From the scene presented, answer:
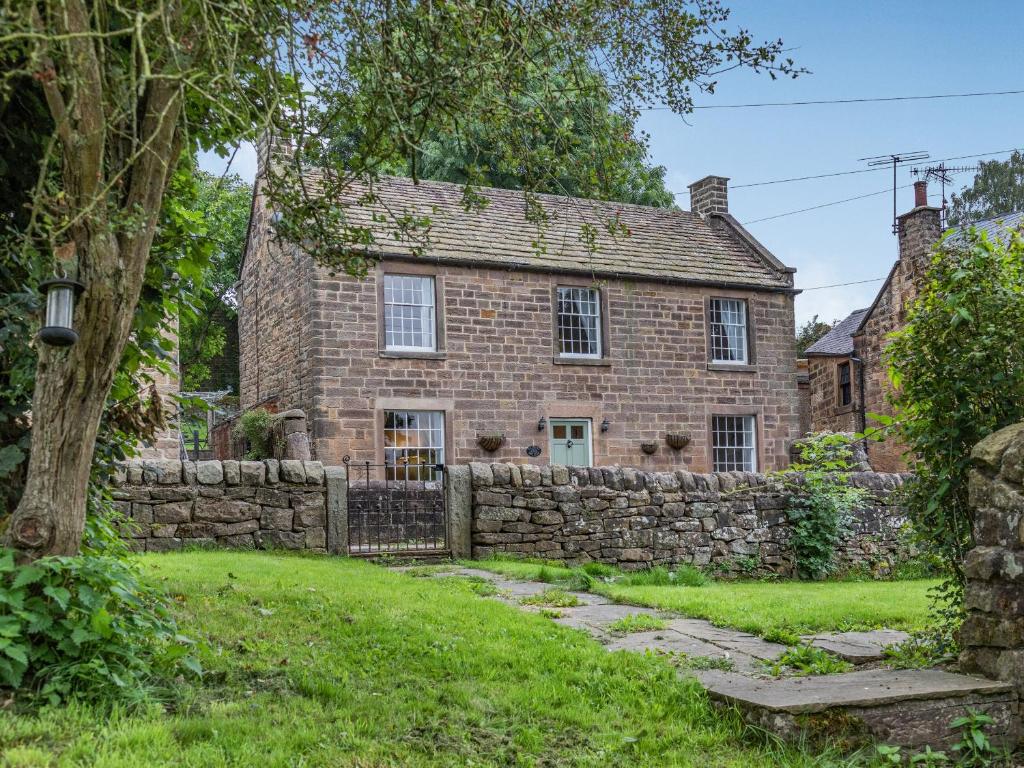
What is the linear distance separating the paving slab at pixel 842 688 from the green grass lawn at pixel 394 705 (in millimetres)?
186

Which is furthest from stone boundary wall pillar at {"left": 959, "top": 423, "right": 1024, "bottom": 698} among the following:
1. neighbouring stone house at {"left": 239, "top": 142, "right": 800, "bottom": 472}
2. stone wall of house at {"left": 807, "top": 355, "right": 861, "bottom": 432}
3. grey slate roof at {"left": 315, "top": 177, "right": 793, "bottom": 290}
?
stone wall of house at {"left": 807, "top": 355, "right": 861, "bottom": 432}

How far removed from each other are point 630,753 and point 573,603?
3.61 meters

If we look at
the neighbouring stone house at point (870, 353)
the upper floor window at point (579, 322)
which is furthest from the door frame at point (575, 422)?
the neighbouring stone house at point (870, 353)

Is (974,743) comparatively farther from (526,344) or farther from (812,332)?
(812,332)

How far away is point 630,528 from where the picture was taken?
503 inches

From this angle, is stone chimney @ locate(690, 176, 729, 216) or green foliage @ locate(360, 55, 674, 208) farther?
stone chimney @ locate(690, 176, 729, 216)

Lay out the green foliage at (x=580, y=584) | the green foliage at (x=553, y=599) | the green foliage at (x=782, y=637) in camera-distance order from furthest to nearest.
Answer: the green foliage at (x=580, y=584) → the green foliage at (x=553, y=599) → the green foliage at (x=782, y=637)

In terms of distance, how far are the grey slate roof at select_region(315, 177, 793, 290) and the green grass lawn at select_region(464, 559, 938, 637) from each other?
9.86m

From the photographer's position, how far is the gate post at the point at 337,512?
1167 cm

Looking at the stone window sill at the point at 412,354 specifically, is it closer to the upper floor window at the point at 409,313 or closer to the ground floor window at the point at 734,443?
the upper floor window at the point at 409,313

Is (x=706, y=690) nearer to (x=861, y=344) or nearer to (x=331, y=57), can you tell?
(x=331, y=57)

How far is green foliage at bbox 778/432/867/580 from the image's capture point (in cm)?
1352

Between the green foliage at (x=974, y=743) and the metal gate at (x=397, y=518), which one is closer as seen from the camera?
the green foliage at (x=974, y=743)

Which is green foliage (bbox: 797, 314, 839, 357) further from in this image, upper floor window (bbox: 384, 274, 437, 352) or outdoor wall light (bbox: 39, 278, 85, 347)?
outdoor wall light (bbox: 39, 278, 85, 347)
